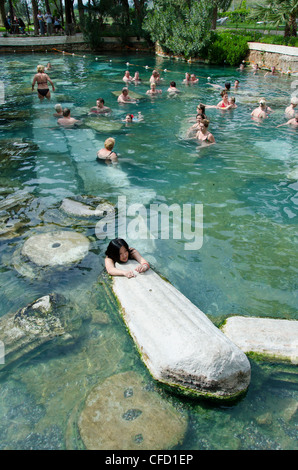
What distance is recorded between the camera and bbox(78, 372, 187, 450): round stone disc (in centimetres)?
324

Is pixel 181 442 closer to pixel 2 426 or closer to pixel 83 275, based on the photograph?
pixel 2 426

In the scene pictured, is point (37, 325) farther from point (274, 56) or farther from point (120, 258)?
point (274, 56)

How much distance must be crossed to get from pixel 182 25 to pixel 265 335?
2895cm

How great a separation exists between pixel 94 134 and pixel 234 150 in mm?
4947

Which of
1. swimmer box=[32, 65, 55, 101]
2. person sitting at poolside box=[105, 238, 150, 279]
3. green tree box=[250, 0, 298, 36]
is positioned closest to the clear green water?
person sitting at poolside box=[105, 238, 150, 279]

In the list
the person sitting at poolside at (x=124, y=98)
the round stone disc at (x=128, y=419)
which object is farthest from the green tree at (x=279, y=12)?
the round stone disc at (x=128, y=419)

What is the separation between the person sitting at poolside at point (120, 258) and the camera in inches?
204

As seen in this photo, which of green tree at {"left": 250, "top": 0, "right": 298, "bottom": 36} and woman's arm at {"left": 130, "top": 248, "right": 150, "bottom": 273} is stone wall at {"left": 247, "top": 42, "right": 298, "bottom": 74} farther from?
woman's arm at {"left": 130, "top": 248, "right": 150, "bottom": 273}

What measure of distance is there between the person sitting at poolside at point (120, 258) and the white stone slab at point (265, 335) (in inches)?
60.0

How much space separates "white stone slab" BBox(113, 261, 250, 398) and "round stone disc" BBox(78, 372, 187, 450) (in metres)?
0.26

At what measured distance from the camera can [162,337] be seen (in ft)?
12.9

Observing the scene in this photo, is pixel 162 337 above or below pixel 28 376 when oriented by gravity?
above

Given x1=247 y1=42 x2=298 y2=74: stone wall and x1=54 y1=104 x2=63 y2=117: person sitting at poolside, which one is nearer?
x1=54 y1=104 x2=63 y2=117: person sitting at poolside
